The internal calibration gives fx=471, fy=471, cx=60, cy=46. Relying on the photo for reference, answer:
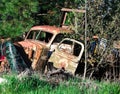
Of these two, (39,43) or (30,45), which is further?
(39,43)

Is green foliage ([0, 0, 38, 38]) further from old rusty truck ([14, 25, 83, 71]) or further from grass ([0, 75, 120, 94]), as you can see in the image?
grass ([0, 75, 120, 94])

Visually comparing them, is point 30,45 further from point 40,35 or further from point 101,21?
point 101,21

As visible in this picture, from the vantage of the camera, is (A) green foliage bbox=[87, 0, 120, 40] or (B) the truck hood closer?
(A) green foliage bbox=[87, 0, 120, 40]

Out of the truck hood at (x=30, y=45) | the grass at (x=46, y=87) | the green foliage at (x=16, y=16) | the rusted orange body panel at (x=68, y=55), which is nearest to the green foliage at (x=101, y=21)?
the rusted orange body panel at (x=68, y=55)

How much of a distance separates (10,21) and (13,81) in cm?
768

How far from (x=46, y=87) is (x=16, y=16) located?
796cm

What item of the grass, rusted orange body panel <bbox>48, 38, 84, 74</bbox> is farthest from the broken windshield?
the grass

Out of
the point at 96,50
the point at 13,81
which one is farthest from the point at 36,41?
Result: the point at 13,81

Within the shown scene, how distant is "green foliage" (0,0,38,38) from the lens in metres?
15.0

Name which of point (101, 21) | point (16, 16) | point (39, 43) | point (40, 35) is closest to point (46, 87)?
point (101, 21)

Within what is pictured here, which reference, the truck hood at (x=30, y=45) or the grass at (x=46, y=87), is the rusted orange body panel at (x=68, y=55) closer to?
the truck hood at (x=30, y=45)

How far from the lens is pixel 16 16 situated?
15250mm

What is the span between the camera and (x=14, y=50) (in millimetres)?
11328

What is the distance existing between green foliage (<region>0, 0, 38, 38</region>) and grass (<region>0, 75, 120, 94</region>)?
6987mm
